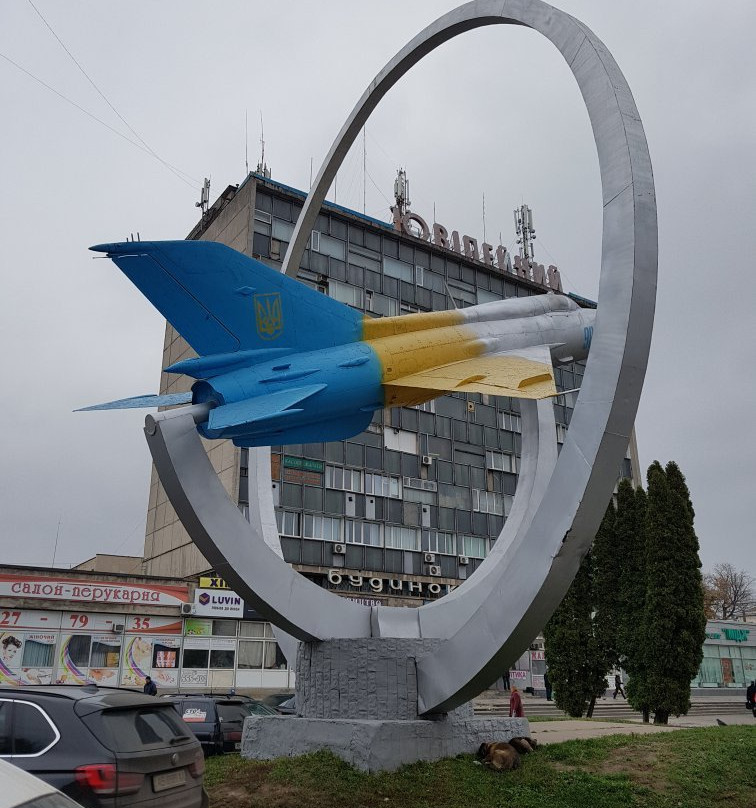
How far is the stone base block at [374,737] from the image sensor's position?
416 inches

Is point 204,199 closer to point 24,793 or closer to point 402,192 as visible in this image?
point 402,192

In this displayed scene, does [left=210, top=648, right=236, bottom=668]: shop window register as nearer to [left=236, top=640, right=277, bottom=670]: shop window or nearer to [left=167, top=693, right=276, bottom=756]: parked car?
[left=236, top=640, right=277, bottom=670]: shop window

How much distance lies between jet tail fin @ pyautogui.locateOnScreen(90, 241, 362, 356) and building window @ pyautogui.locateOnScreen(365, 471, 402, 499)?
25488mm

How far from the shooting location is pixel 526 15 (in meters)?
11.3

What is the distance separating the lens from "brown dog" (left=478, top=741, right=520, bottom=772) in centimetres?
1055

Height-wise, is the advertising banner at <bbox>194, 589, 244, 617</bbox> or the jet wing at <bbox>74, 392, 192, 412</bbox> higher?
the jet wing at <bbox>74, 392, 192, 412</bbox>

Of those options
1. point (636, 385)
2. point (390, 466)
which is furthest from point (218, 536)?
point (390, 466)

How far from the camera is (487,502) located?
4144cm

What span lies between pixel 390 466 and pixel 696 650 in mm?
18992

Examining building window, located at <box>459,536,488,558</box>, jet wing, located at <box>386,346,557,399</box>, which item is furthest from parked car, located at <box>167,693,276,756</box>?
building window, located at <box>459,536,488,558</box>

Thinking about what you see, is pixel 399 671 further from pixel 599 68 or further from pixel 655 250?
pixel 599 68

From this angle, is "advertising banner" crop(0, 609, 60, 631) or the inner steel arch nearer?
the inner steel arch

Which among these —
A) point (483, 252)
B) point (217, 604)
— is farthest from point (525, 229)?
point (217, 604)

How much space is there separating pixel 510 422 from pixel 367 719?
33.6 meters
